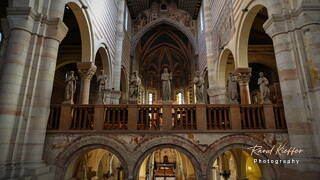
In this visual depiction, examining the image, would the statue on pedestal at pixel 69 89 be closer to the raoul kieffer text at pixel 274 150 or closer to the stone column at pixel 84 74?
the stone column at pixel 84 74

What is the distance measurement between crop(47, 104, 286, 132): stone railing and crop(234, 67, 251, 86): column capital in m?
3.45

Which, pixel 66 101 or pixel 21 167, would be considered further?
pixel 66 101

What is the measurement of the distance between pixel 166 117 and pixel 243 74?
583cm

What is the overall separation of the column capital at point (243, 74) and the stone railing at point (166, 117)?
3.45 m

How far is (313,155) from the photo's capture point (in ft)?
20.4

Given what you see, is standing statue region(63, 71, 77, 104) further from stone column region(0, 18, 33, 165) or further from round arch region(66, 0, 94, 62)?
round arch region(66, 0, 94, 62)

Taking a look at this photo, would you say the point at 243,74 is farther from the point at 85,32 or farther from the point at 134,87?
the point at 85,32

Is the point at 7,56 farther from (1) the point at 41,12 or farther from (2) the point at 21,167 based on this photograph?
(2) the point at 21,167

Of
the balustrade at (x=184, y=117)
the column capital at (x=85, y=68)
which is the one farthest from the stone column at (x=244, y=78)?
the column capital at (x=85, y=68)

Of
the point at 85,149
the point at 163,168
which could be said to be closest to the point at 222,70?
the point at 85,149

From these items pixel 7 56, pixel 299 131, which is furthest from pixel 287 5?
pixel 7 56

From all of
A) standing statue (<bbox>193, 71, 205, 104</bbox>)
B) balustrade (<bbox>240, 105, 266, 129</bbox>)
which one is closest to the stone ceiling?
standing statue (<bbox>193, 71, 205, 104</bbox>)

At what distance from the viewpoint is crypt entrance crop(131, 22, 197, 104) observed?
30.2 m

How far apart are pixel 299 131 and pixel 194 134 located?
11.4 ft
